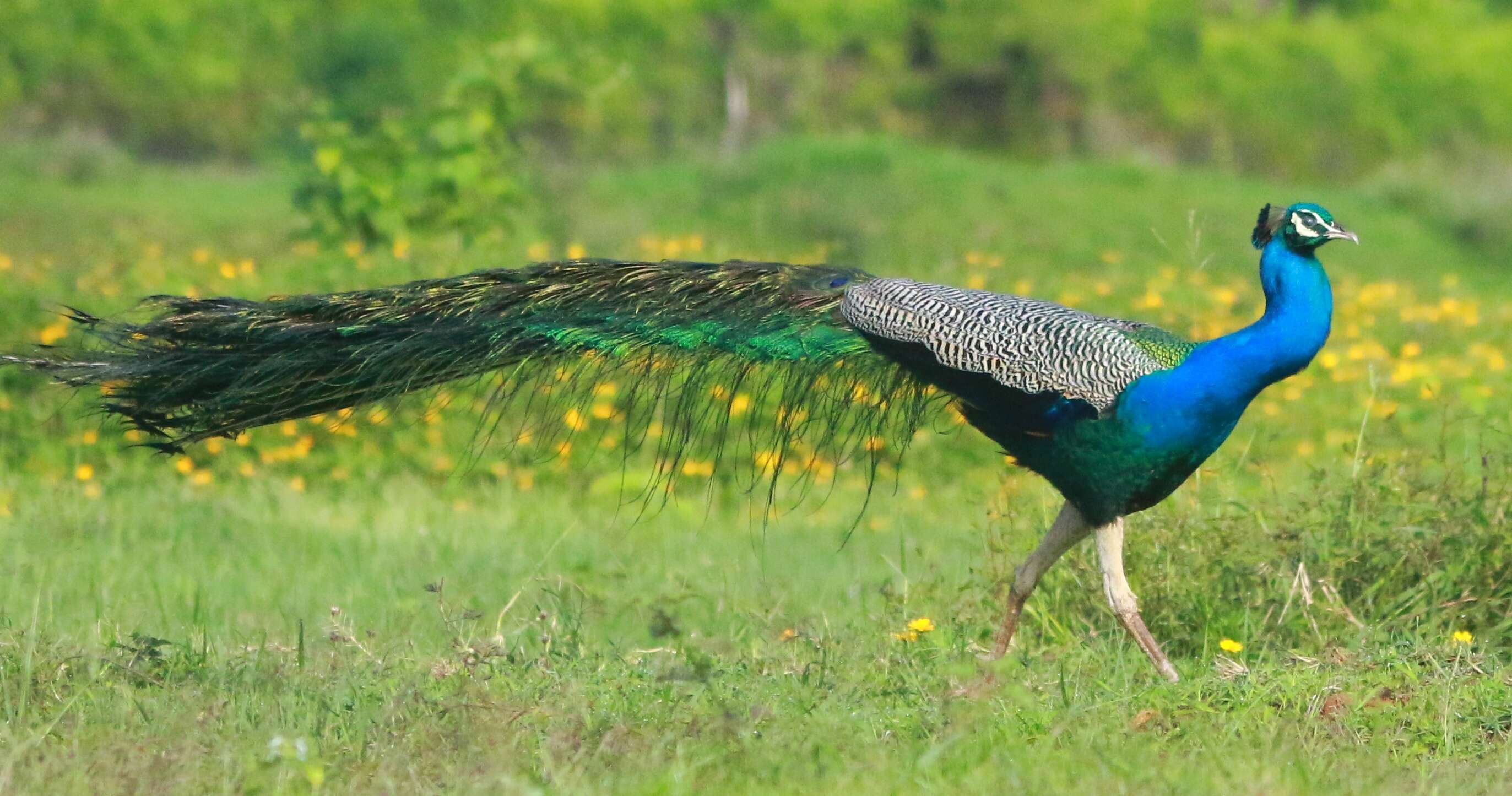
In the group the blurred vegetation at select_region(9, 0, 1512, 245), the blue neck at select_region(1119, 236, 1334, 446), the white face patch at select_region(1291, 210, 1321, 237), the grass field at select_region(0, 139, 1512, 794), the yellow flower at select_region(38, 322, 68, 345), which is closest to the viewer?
the grass field at select_region(0, 139, 1512, 794)

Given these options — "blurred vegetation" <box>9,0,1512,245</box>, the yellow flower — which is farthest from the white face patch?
"blurred vegetation" <box>9,0,1512,245</box>

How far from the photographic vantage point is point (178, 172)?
20375 millimetres

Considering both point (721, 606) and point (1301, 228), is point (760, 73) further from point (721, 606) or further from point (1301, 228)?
Result: point (1301, 228)

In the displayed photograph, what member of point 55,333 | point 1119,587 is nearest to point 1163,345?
point 1119,587

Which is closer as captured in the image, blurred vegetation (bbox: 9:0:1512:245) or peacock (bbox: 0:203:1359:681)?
peacock (bbox: 0:203:1359:681)

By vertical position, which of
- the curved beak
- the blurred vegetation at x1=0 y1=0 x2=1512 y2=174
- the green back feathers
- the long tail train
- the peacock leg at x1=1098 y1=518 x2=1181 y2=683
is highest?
the curved beak

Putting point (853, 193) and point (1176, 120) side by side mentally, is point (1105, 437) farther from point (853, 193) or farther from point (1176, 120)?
point (1176, 120)

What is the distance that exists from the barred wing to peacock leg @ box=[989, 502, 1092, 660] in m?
0.38

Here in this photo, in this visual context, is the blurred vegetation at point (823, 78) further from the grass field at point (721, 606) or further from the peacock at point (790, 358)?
the peacock at point (790, 358)

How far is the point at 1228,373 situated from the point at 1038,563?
2.44 feet

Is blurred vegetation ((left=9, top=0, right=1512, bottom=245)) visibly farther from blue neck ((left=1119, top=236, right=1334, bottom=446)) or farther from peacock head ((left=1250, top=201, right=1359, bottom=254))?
blue neck ((left=1119, top=236, right=1334, bottom=446))

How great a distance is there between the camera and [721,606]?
19.0ft

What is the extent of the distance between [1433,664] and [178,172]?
17881mm

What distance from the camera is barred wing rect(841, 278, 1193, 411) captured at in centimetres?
481
